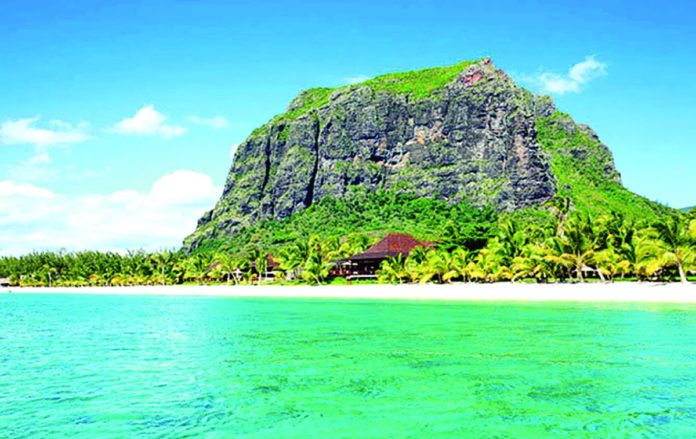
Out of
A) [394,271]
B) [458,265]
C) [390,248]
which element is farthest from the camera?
[390,248]

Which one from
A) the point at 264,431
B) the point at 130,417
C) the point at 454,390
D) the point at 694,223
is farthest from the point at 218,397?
the point at 694,223

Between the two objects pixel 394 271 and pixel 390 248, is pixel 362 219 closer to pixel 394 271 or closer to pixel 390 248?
pixel 390 248

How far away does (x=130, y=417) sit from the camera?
1110 cm

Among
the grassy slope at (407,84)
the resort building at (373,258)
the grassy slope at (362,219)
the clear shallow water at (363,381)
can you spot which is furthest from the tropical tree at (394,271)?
the grassy slope at (407,84)

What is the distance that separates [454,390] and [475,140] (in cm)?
12318

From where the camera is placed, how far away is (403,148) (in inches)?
5640

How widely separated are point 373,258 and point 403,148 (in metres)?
79.9

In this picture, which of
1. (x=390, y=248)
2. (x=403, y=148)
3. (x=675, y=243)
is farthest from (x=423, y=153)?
(x=675, y=243)

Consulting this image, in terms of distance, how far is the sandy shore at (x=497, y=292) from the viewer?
3850 cm

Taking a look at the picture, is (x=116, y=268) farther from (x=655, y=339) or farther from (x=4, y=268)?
(x=655, y=339)

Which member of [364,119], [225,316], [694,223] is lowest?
[225,316]

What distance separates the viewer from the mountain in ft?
407

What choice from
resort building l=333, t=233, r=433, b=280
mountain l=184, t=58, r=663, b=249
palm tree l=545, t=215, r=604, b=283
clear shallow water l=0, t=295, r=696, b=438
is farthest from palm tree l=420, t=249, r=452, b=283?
mountain l=184, t=58, r=663, b=249

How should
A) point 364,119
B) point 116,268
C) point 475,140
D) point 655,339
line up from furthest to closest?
1. point 364,119
2. point 475,140
3. point 116,268
4. point 655,339
